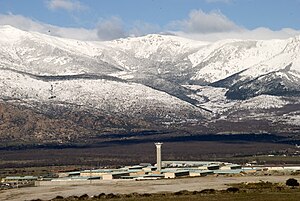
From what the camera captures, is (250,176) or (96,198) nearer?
(96,198)

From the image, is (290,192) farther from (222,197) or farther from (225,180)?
(225,180)

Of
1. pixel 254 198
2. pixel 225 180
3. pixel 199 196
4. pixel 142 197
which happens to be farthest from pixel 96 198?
pixel 225 180

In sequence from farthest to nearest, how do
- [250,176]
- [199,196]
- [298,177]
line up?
1. [250,176]
2. [298,177]
3. [199,196]

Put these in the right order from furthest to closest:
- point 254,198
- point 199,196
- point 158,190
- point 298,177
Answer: point 298,177, point 158,190, point 199,196, point 254,198

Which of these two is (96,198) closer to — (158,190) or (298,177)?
(158,190)

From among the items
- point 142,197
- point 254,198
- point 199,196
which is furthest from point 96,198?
point 254,198

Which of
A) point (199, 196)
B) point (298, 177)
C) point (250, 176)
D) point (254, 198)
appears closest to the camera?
point (254, 198)
